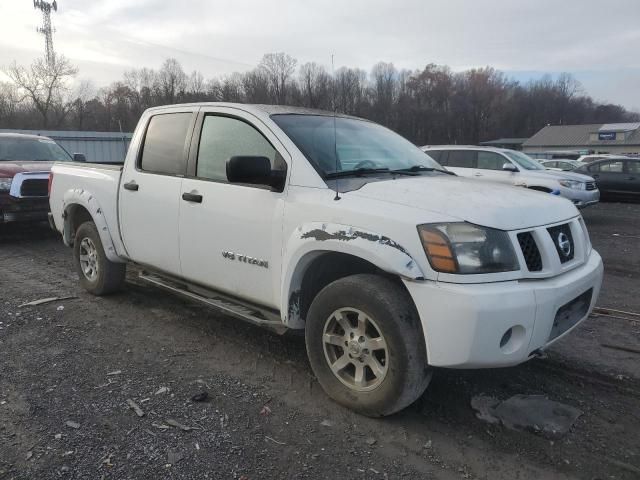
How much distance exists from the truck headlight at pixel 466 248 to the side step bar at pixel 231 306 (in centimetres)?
125

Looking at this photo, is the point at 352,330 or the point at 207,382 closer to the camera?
the point at 352,330

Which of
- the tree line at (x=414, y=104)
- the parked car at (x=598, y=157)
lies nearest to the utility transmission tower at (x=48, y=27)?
the tree line at (x=414, y=104)

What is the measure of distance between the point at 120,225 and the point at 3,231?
6568 millimetres

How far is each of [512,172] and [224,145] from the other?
977cm

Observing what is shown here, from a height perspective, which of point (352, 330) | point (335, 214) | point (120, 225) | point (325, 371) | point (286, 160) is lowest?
point (325, 371)

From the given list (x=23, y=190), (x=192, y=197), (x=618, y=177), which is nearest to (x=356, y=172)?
(x=192, y=197)

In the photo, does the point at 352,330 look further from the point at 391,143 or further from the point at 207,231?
the point at 391,143

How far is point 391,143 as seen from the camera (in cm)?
435

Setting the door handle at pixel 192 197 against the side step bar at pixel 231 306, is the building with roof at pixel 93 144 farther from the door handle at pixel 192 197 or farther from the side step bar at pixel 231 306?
the door handle at pixel 192 197

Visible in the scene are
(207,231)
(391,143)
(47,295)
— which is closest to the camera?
(207,231)

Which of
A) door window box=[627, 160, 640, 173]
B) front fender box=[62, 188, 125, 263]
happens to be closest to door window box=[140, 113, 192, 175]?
front fender box=[62, 188, 125, 263]

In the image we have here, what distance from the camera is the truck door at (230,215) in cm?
350

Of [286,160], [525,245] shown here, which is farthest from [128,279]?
[525,245]

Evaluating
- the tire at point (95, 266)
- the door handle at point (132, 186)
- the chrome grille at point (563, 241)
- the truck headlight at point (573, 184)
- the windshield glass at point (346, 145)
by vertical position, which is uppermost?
the windshield glass at point (346, 145)
